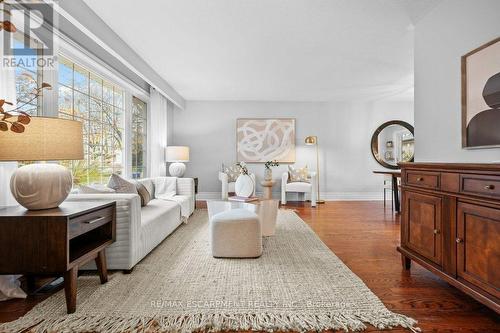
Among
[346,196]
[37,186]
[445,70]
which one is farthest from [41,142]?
[346,196]

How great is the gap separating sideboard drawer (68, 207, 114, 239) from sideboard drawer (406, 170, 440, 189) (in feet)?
8.06

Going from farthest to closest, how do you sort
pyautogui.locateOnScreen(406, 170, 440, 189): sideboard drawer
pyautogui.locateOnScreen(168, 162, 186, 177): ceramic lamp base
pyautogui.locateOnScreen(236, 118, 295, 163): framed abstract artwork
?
pyautogui.locateOnScreen(236, 118, 295, 163): framed abstract artwork < pyautogui.locateOnScreen(168, 162, 186, 177): ceramic lamp base < pyautogui.locateOnScreen(406, 170, 440, 189): sideboard drawer

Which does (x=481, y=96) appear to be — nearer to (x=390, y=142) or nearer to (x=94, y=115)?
(x=94, y=115)

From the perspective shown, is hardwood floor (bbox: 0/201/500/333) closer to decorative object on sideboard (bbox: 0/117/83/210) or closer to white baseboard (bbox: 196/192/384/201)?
decorative object on sideboard (bbox: 0/117/83/210)

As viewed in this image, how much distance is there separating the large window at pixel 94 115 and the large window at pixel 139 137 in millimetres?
403

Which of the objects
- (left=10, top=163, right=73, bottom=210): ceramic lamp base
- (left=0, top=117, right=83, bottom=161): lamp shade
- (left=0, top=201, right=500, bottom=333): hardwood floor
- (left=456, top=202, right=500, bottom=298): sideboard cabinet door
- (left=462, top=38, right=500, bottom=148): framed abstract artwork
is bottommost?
(left=0, top=201, right=500, bottom=333): hardwood floor

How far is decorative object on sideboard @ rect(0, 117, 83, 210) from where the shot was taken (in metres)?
1.50

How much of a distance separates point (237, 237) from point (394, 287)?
4.45 ft

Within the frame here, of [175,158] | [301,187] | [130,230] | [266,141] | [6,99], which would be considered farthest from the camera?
[266,141]

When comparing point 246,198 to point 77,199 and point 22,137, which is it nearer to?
point 77,199

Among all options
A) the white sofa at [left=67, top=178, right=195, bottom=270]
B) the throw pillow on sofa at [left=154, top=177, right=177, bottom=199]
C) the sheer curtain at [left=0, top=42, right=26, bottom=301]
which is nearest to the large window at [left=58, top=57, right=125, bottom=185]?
the throw pillow on sofa at [left=154, top=177, right=177, bottom=199]

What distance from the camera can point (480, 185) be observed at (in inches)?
60.1

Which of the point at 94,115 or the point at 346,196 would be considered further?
the point at 346,196

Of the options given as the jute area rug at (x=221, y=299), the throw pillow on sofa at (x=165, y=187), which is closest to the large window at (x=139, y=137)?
the throw pillow on sofa at (x=165, y=187)
